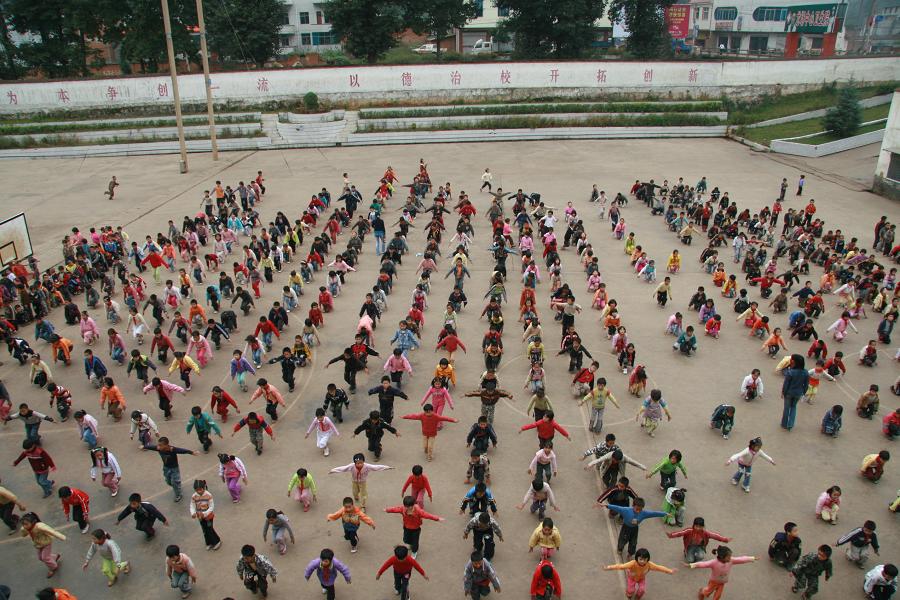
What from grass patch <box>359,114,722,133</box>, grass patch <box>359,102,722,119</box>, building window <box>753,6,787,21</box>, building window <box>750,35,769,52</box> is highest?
building window <box>753,6,787,21</box>

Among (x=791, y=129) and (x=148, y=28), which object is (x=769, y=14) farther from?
(x=148, y=28)

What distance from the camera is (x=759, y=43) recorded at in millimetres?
61219

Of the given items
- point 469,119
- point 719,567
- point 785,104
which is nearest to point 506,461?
point 719,567

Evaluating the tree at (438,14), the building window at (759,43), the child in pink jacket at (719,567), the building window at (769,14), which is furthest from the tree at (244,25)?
the child in pink jacket at (719,567)

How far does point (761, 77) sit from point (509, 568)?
4378cm

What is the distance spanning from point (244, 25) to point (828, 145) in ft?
121

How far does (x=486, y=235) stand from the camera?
892 inches

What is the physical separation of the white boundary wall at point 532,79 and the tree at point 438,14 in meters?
6.90

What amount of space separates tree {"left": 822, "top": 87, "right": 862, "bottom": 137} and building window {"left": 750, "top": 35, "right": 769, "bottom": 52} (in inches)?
1166

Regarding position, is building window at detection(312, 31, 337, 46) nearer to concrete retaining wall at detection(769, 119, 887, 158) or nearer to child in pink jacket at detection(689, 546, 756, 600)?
concrete retaining wall at detection(769, 119, 887, 158)

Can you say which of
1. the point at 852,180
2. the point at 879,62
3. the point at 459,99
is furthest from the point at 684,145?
the point at 879,62

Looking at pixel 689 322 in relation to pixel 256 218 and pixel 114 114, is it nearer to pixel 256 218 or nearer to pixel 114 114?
pixel 256 218

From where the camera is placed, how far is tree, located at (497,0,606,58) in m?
45.3

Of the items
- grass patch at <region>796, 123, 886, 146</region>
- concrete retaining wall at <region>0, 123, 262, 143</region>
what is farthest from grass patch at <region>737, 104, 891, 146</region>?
concrete retaining wall at <region>0, 123, 262, 143</region>
